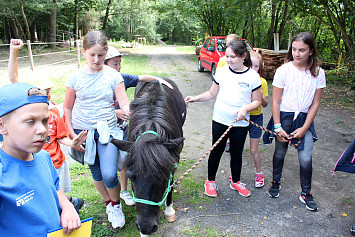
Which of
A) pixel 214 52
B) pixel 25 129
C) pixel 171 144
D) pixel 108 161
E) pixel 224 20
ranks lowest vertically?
pixel 108 161

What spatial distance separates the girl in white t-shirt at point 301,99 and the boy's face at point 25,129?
2706 millimetres

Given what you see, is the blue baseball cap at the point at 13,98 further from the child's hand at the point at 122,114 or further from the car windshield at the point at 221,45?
the car windshield at the point at 221,45

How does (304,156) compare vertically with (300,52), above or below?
below

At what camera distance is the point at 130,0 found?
3153 cm

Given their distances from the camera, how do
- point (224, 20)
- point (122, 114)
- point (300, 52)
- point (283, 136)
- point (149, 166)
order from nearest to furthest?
point (149, 166)
point (122, 114)
point (300, 52)
point (283, 136)
point (224, 20)

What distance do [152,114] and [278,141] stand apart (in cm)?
172

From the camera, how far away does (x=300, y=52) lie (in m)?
2.96

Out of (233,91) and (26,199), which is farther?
(233,91)

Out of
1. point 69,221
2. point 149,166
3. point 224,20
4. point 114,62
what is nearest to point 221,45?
point 114,62

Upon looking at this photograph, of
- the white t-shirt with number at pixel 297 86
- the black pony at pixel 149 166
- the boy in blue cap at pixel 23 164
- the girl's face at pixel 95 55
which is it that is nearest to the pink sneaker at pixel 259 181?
the white t-shirt with number at pixel 297 86

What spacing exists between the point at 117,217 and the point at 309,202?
233cm

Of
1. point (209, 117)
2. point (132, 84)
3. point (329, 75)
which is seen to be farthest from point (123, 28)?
point (132, 84)

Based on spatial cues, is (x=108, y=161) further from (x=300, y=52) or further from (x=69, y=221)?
(x=300, y=52)

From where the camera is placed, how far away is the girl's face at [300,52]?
2945mm
